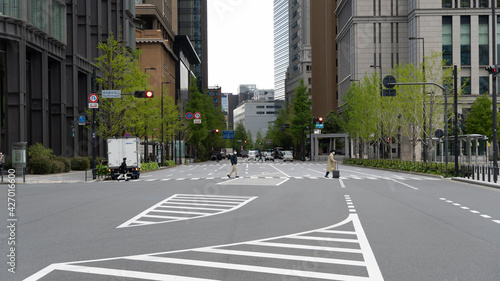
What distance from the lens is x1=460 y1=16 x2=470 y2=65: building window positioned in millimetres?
77000

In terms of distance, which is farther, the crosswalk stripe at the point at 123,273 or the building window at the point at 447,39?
the building window at the point at 447,39

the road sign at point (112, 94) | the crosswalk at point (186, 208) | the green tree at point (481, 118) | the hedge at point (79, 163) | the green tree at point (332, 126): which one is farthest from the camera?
the green tree at point (332, 126)

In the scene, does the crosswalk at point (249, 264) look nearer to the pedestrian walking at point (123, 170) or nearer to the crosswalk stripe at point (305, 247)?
the crosswalk stripe at point (305, 247)

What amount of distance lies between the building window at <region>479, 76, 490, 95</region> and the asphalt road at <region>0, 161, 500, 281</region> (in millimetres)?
65313

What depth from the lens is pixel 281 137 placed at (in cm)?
12750

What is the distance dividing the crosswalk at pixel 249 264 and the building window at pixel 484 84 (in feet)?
246

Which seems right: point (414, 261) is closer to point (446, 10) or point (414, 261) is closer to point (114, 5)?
point (114, 5)

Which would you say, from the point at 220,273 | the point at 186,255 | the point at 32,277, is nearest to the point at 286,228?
the point at 186,255

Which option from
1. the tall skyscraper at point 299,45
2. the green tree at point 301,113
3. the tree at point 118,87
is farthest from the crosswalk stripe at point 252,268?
the tall skyscraper at point 299,45

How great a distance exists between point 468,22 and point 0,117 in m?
63.8

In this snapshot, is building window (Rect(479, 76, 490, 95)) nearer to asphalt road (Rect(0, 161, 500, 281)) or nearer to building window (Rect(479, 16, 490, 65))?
building window (Rect(479, 16, 490, 65))

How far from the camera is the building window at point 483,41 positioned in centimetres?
7700

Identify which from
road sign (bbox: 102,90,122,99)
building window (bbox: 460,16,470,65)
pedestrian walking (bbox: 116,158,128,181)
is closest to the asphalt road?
pedestrian walking (bbox: 116,158,128,181)

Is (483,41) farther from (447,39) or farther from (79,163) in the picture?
(79,163)
